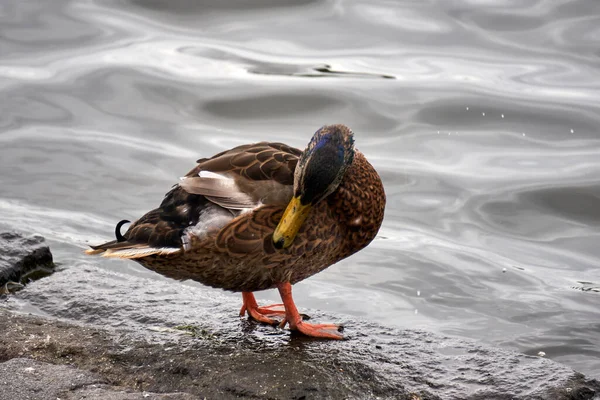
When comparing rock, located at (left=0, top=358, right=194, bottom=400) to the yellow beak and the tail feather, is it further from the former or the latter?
the yellow beak

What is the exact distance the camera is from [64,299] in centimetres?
488

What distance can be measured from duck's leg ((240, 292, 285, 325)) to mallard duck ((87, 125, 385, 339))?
142 mm

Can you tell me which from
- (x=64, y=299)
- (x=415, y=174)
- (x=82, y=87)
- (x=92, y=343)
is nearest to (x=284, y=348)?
(x=92, y=343)

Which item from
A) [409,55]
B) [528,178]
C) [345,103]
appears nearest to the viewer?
[528,178]

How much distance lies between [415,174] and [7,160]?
4.30 m

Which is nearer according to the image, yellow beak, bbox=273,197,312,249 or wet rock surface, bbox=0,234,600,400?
wet rock surface, bbox=0,234,600,400

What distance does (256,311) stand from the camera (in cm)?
480

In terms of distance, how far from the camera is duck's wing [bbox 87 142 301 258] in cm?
435

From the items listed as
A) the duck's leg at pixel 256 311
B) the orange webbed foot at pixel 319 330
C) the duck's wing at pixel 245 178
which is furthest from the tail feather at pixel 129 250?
the orange webbed foot at pixel 319 330

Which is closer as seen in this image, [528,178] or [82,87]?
[528,178]

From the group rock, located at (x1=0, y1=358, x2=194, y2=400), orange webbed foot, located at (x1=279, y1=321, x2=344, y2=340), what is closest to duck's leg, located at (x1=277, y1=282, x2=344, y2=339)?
orange webbed foot, located at (x1=279, y1=321, x2=344, y2=340)

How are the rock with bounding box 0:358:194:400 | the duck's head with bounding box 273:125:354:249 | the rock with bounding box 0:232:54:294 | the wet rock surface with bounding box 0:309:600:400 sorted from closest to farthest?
the rock with bounding box 0:358:194:400 → the wet rock surface with bounding box 0:309:600:400 → the duck's head with bounding box 273:125:354:249 → the rock with bounding box 0:232:54:294

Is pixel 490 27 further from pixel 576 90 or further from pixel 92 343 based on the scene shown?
pixel 92 343

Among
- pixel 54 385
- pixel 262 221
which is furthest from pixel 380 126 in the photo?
pixel 54 385
